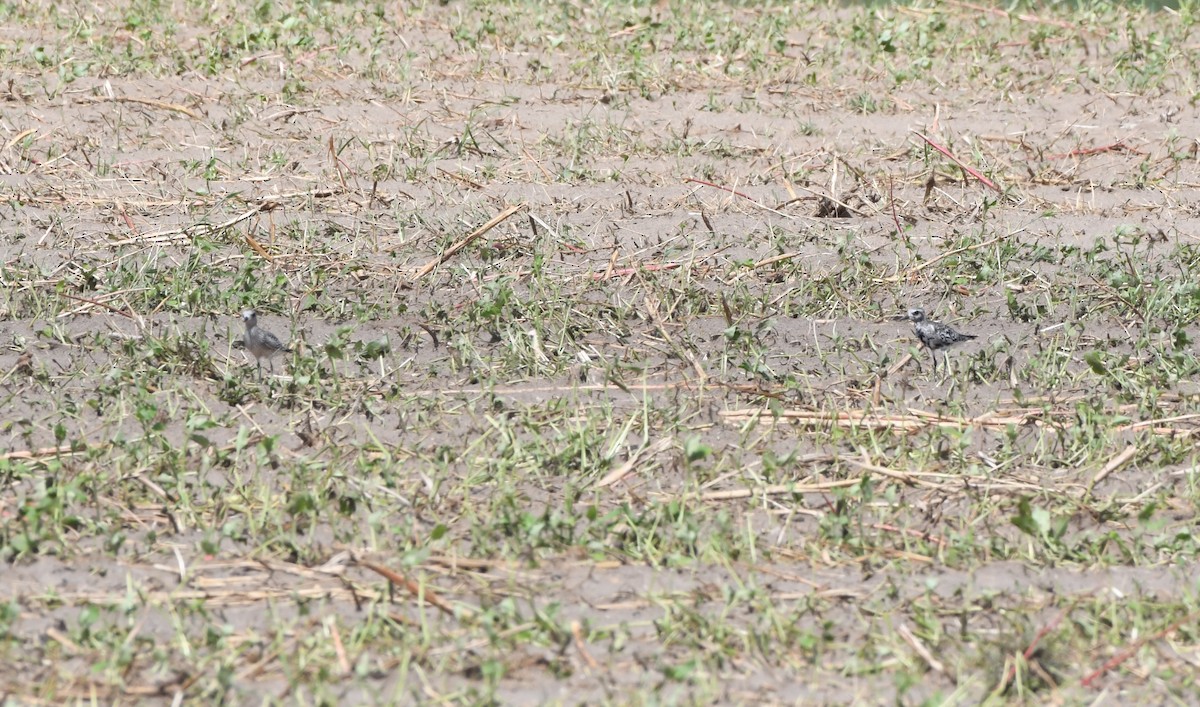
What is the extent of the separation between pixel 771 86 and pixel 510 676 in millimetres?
5372

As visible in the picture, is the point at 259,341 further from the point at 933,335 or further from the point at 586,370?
the point at 933,335

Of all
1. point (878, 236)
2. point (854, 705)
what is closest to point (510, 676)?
point (854, 705)

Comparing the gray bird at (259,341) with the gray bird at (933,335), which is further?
the gray bird at (933,335)

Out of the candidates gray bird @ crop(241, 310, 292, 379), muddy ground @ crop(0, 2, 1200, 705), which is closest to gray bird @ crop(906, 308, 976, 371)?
muddy ground @ crop(0, 2, 1200, 705)

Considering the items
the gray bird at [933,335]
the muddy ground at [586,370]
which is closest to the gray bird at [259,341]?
the muddy ground at [586,370]

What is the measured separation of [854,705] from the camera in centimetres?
333

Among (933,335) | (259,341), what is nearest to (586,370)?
(259,341)

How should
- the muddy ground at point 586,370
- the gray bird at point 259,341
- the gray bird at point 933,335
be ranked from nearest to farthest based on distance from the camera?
the muddy ground at point 586,370 < the gray bird at point 259,341 < the gray bird at point 933,335

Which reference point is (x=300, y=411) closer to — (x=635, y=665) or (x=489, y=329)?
(x=489, y=329)

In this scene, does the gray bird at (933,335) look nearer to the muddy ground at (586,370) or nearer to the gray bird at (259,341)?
the muddy ground at (586,370)

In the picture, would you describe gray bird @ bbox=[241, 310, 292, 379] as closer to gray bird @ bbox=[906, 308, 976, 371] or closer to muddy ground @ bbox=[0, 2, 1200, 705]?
muddy ground @ bbox=[0, 2, 1200, 705]

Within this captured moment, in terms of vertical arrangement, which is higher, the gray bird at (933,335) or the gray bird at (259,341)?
the gray bird at (259,341)

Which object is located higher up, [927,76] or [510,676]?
[510,676]

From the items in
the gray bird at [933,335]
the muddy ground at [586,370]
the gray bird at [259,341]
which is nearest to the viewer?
the muddy ground at [586,370]
